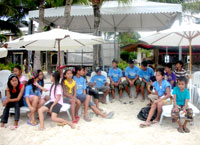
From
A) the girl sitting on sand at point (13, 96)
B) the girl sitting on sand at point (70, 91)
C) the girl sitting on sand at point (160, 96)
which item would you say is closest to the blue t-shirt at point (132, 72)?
the girl sitting on sand at point (160, 96)

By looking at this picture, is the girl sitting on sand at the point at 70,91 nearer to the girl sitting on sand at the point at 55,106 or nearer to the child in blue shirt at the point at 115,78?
the girl sitting on sand at the point at 55,106

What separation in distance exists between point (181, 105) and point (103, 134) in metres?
1.79

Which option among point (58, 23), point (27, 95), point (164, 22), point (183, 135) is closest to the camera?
point (183, 135)

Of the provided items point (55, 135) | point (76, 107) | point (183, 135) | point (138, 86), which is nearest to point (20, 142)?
point (55, 135)

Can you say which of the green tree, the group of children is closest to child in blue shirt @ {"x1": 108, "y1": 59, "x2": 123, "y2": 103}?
the group of children

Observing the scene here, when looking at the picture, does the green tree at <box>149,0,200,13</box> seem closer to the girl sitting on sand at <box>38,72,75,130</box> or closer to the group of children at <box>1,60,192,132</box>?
the group of children at <box>1,60,192,132</box>

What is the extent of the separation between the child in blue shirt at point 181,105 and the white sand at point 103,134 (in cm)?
18

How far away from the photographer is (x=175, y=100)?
13.8 ft

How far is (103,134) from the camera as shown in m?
3.98

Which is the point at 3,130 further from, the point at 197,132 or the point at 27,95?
the point at 197,132

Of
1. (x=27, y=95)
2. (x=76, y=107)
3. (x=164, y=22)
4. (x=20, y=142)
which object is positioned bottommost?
(x=20, y=142)

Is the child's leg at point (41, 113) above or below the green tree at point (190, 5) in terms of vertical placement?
below

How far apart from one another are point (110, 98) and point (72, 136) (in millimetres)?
2891

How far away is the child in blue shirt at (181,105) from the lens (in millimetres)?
4016
